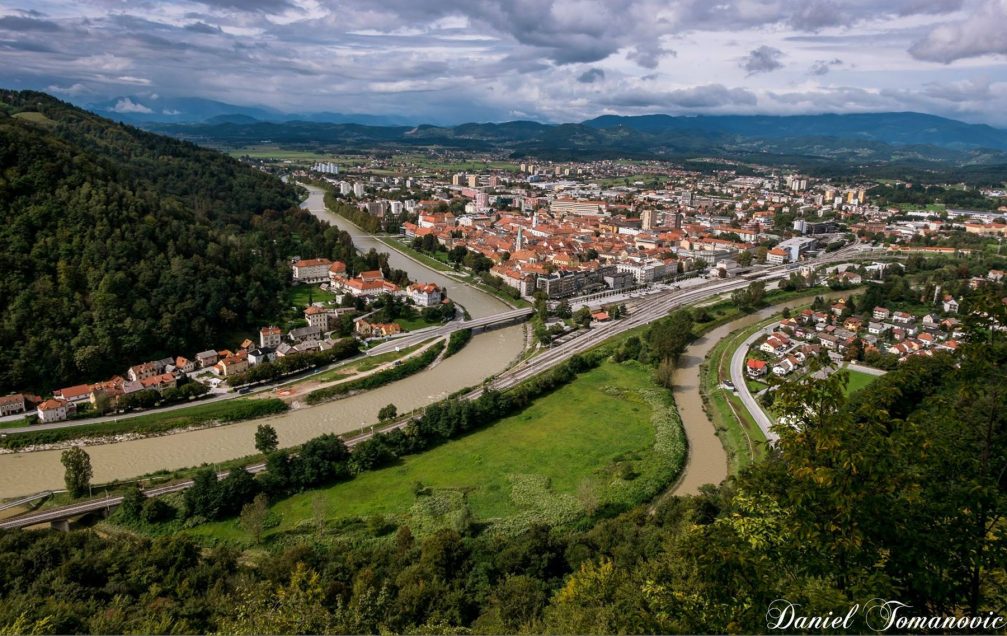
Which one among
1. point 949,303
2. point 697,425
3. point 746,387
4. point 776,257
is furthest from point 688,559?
point 776,257

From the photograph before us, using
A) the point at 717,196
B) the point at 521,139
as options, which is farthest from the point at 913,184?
the point at 521,139

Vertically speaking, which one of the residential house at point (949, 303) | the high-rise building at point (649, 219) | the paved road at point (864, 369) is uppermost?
the high-rise building at point (649, 219)

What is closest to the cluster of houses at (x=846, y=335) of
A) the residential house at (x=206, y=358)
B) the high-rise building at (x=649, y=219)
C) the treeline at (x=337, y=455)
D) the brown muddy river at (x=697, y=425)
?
the brown muddy river at (x=697, y=425)

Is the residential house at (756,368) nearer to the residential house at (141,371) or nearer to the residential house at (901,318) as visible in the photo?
the residential house at (901,318)

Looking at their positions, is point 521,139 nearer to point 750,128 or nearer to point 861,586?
point 750,128

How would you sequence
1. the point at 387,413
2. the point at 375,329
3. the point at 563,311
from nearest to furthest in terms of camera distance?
the point at 387,413 < the point at 375,329 < the point at 563,311

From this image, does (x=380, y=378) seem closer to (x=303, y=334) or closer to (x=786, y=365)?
(x=303, y=334)
